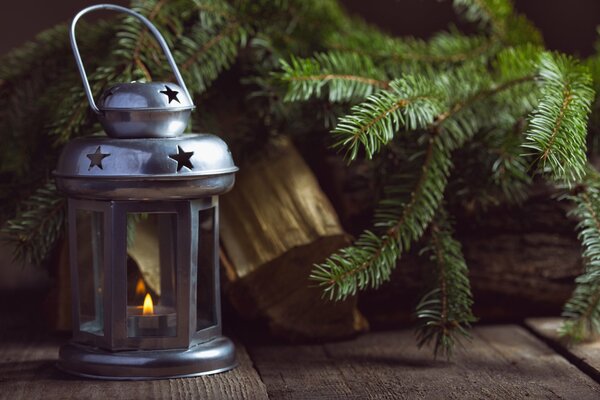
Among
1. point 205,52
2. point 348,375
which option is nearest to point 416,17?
point 205,52

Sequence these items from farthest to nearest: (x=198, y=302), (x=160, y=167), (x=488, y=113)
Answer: (x=488, y=113) → (x=198, y=302) → (x=160, y=167)

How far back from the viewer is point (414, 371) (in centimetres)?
100

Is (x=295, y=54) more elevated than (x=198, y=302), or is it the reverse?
(x=295, y=54)

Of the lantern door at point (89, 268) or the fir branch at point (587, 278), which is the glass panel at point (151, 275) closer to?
the lantern door at point (89, 268)

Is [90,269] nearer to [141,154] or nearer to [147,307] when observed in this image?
[147,307]

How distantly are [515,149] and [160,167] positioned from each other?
0.44m

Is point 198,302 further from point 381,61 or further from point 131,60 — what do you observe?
point 381,61

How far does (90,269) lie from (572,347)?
2.00ft

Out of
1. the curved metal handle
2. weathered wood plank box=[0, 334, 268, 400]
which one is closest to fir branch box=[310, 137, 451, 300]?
weathered wood plank box=[0, 334, 268, 400]

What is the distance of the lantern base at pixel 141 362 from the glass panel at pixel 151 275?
33 mm

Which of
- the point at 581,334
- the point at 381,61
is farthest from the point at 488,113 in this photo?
the point at 581,334

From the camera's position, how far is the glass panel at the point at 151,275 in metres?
0.99

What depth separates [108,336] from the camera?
0.95 m

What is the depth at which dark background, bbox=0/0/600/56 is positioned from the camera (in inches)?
63.4
